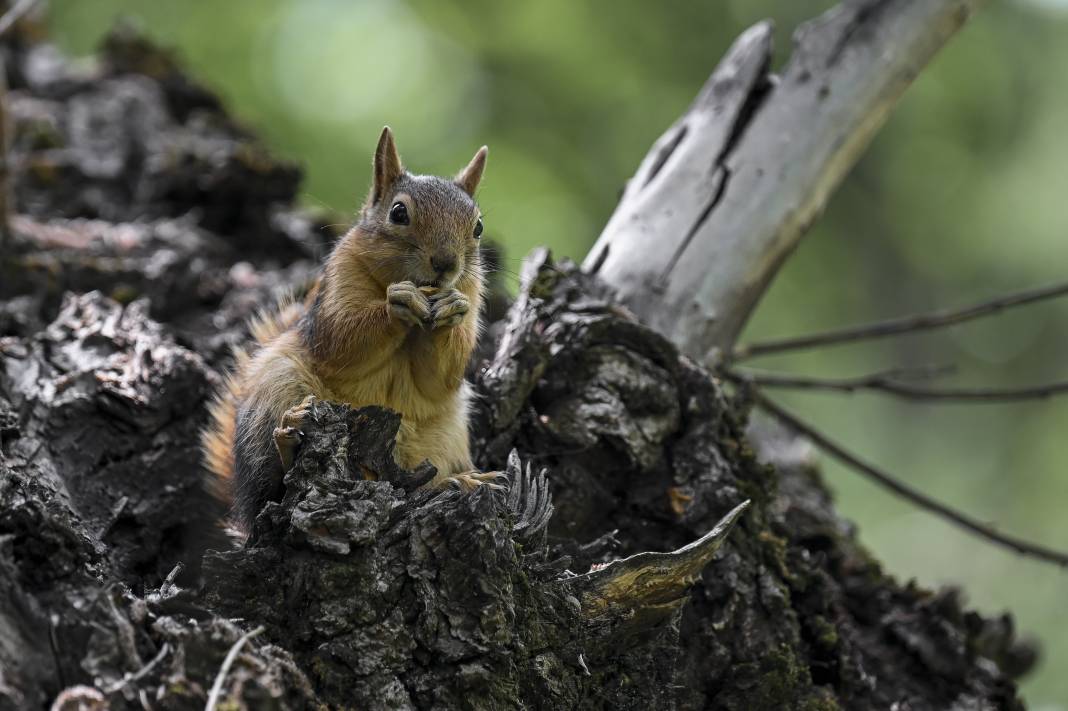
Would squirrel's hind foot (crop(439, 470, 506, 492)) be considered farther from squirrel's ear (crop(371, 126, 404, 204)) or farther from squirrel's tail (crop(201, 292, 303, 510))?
squirrel's ear (crop(371, 126, 404, 204))

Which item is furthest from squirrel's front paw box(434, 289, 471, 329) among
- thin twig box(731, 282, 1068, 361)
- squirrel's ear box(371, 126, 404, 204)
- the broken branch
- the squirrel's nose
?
thin twig box(731, 282, 1068, 361)

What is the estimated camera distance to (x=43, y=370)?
2.68 metres

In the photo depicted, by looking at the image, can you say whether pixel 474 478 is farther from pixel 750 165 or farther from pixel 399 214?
pixel 750 165

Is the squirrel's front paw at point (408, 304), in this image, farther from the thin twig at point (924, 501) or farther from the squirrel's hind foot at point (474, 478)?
the thin twig at point (924, 501)

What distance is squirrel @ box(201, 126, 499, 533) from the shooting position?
2457 mm

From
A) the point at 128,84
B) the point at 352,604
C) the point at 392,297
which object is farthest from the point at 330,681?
the point at 128,84

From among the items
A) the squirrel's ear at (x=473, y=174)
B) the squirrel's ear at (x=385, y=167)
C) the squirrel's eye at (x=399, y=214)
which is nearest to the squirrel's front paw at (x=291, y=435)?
the squirrel's eye at (x=399, y=214)

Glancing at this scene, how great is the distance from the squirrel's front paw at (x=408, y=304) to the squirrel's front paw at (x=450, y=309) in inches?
1.0

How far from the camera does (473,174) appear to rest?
3.15 meters

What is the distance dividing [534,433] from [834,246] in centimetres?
677

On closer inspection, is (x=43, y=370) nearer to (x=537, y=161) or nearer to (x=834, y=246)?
(x=537, y=161)

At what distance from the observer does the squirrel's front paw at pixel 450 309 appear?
2.46m

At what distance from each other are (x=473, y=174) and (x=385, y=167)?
283 mm

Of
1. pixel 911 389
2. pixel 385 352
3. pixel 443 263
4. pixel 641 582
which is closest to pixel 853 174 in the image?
pixel 911 389
